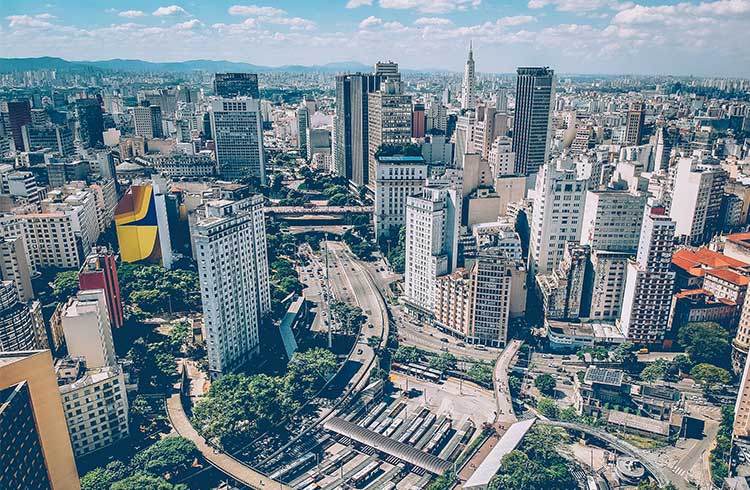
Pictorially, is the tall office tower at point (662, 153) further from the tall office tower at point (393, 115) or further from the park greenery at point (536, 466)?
the park greenery at point (536, 466)

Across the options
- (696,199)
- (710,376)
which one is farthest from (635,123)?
(710,376)

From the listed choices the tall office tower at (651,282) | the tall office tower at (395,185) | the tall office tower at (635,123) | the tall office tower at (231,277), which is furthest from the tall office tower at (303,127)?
the tall office tower at (651,282)

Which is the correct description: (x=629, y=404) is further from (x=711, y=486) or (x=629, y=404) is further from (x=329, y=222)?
(x=329, y=222)

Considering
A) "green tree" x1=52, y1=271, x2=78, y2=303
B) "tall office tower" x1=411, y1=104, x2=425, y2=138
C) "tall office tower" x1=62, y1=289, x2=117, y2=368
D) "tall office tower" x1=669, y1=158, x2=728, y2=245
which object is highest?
"tall office tower" x1=411, y1=104, x2=425, y2=138

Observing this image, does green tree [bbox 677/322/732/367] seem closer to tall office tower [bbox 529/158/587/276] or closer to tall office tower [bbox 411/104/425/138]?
tall office tower [bbox 529/158/587/276]

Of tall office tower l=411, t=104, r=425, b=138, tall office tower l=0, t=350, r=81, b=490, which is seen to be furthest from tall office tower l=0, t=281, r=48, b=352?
tall office tower l=411, t=104, r=425, b=138

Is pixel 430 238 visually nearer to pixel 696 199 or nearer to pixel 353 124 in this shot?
pixel 696 199
